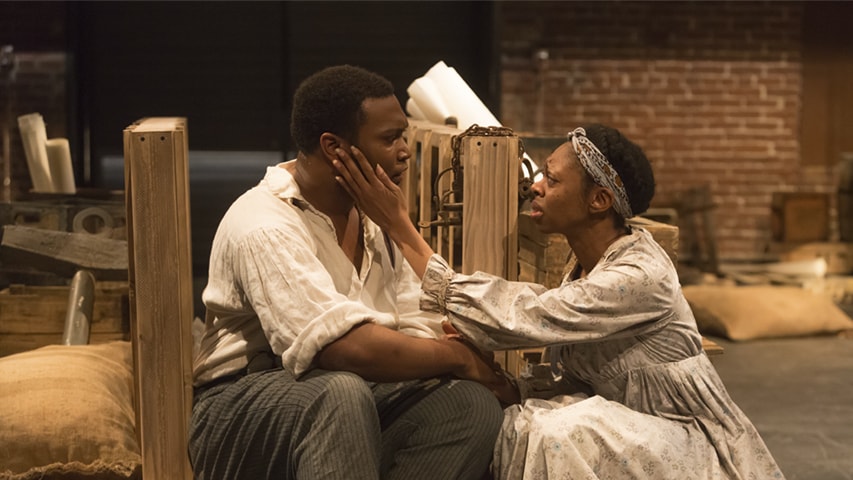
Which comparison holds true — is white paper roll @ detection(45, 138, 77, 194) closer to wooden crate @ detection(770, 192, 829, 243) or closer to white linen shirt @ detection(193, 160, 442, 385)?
white linen shirt @ detection(193, 160, 442, 385)

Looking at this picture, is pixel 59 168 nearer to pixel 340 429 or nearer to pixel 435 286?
pixel 435 286

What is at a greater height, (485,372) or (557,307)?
(557,307)

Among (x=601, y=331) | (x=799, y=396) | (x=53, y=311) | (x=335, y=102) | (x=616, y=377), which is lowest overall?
(x=799, y=396)

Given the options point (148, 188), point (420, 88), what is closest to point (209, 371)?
point (148, 188)

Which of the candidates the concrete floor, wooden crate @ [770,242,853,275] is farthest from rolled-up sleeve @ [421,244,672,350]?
wooden crate @ [770,242,853,275]

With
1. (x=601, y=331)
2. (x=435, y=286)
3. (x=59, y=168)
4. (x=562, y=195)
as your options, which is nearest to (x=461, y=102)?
(x=562, y=195)

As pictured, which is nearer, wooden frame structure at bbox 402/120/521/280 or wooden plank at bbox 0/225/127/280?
wooden frame structure at bbox 402/120/521/280

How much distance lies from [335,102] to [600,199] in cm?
62

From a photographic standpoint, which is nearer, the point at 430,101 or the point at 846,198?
the point at 430,101

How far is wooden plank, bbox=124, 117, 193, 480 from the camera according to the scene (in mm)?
2414

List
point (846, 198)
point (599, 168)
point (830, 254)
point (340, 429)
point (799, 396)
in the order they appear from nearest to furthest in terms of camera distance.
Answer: point (340, 429) → point (599, 168) → point (799, 396) → point (830, 254) → point (846, 198)

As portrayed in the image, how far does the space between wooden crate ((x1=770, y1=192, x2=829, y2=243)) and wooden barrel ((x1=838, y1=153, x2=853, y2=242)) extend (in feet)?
0.37

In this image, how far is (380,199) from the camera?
2.52 meters

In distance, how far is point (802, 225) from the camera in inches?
333
